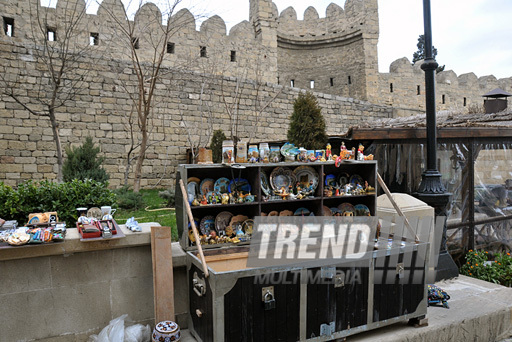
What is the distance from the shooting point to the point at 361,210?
188 inches

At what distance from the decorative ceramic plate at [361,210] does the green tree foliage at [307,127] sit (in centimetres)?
430

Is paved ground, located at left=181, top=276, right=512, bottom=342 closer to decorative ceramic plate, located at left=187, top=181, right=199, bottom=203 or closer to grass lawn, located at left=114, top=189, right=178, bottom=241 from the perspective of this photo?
decorative ceramic plate, located at left=187, top=181, right=199, bottom=203

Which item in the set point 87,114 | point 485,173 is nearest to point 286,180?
point 485,173

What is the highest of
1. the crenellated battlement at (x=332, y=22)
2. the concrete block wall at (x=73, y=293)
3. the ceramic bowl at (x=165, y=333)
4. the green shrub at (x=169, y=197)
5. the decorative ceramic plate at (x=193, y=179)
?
the crenellated battlement at (x=332, y=22)

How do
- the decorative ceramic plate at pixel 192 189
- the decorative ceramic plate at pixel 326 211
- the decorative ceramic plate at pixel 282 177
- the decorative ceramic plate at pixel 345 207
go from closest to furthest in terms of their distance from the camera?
the decorative ceramic plate at pixel 192 189 < the decorative ceramic plate at pixel 282 177 < the decorative ceramic plate at pixel 326 211 < the decorative ceramic plate at pixel 345 207

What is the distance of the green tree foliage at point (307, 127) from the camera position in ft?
29.8

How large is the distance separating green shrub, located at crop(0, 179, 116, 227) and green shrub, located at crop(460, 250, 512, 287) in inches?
220

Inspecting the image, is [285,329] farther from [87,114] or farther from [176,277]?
[87,114]

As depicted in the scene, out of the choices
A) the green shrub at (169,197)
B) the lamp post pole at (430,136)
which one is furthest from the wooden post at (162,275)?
the green shrub at (169,197)

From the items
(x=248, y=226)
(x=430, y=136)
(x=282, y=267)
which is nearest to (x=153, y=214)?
(x=248, y=226)

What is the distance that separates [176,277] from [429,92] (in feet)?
12.7

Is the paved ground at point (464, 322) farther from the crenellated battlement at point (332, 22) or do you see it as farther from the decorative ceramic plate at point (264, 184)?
the crenellated battlement at point (332, 22)

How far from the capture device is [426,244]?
3.94 m

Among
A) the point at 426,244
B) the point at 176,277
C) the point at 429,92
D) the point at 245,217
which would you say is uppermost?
the point at 429,92
